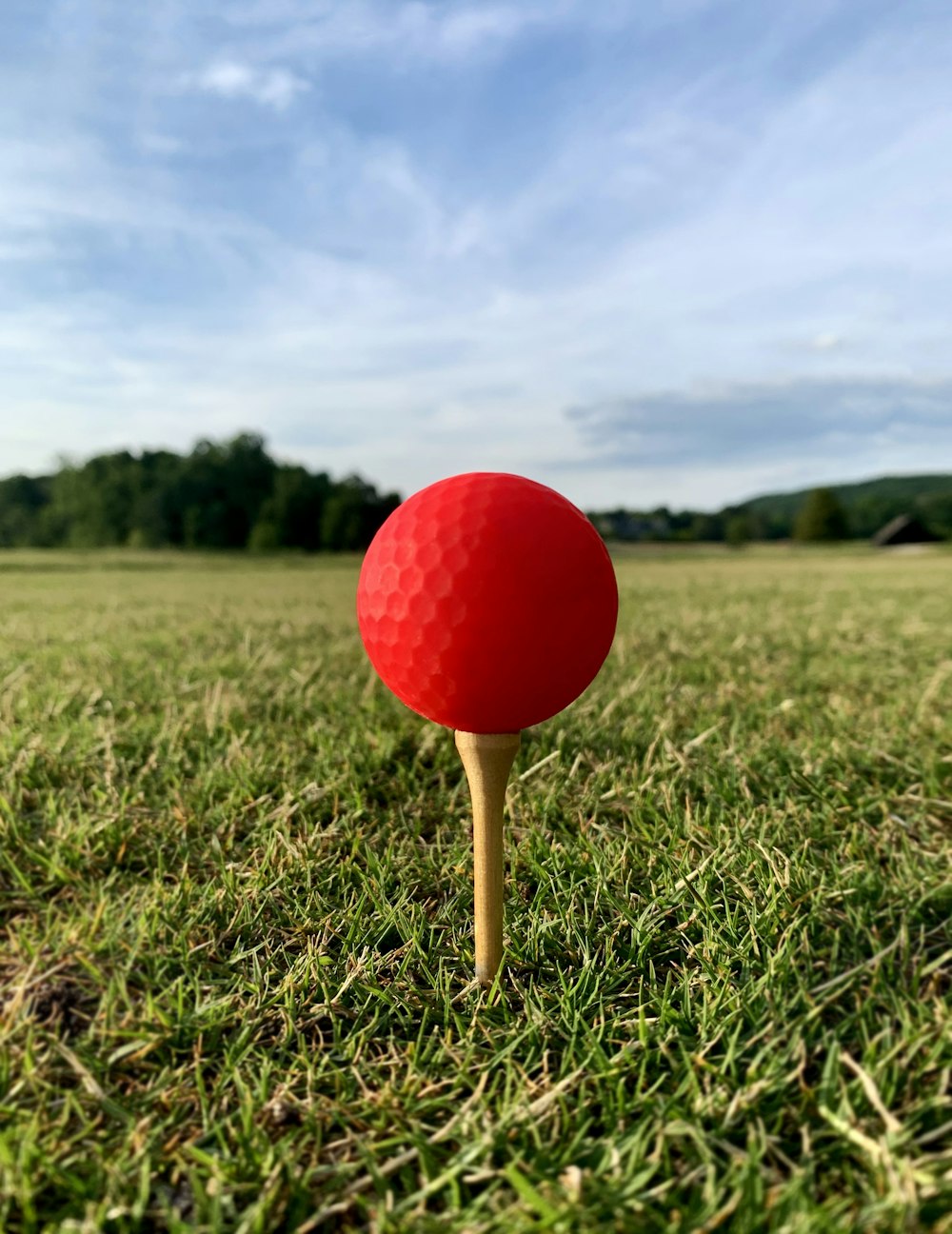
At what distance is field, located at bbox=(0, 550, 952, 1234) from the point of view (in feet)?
2.79

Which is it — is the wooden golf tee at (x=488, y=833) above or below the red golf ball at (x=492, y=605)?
below

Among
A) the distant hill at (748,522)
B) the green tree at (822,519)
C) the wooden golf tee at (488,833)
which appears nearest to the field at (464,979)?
the wooden golf tee at (488,833)

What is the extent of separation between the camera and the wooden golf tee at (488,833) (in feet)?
3.70

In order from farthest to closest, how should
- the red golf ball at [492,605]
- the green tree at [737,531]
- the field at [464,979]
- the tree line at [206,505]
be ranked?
the green tree at [737,531] < the tree line at [206,505] < the red golf ball at [492,605] < the field at [464,979]

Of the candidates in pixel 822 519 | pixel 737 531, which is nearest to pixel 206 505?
pixel 737 531

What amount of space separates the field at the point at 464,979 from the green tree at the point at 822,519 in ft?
208

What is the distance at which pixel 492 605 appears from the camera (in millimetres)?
1061

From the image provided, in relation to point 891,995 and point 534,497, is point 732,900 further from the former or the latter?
point 534,497

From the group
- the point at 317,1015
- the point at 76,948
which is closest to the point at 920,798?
the point at 317,1015

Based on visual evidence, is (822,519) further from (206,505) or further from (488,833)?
(488,833)

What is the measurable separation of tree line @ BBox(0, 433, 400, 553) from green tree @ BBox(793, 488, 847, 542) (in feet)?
114

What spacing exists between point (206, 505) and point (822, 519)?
4545 centimetres

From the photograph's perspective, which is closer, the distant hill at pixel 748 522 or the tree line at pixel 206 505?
the tree line at pixel 206 505

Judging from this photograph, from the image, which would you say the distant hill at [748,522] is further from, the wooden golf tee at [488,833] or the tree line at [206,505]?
the wooden golf tee at [488,833]
